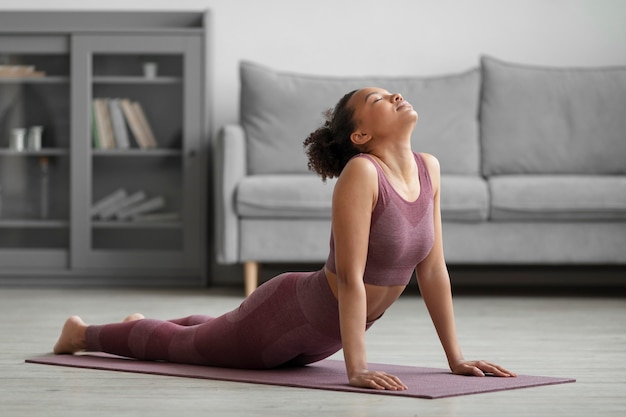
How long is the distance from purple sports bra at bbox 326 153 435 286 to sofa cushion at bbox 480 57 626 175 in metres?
2.48

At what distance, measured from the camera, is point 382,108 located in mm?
1894

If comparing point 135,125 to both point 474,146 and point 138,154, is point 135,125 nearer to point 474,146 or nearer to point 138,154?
point 138,154

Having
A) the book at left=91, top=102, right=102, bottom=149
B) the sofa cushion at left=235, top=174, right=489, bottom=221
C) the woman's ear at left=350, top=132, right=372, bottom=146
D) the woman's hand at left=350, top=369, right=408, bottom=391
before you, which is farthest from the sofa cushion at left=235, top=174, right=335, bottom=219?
the woman's hand at left=350, top=369, right=408, bottom=391

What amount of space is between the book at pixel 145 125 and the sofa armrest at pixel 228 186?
477 mm

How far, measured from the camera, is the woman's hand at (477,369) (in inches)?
76.0

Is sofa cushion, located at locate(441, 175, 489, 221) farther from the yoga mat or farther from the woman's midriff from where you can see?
the woman's midriff

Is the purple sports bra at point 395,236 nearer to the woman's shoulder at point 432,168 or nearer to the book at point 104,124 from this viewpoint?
the woman's shoulder at point 432,168

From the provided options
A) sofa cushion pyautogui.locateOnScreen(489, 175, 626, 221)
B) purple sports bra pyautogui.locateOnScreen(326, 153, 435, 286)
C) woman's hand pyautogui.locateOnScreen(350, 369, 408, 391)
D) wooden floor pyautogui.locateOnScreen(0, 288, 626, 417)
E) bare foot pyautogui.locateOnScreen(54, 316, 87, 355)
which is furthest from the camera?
sofa cushion pyautogui.locateOnScreen(489, 175, 626, 221)

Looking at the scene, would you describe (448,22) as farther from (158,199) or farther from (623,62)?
(158,199)

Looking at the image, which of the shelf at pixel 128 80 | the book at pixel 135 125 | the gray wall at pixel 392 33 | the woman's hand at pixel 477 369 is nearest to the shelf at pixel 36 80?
the shelf at pixel 128 80

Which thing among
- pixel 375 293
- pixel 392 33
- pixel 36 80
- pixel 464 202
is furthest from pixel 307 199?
pixel 375 293

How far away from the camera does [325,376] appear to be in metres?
1.94

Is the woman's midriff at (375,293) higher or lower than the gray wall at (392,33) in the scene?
lower

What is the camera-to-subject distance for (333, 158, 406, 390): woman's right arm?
177 centimetres
